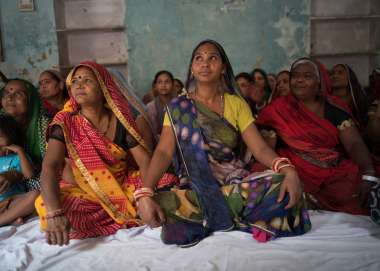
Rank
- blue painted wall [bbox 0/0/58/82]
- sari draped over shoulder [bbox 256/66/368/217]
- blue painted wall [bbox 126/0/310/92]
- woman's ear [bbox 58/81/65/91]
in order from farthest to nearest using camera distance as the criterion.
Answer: blue painted wall [bbox 126/0/310/92] < blue painted wall [bbox 0/0/58/82] < woman's ear [bbox 58/81/65/91] < sari draped over shoulder [bbox 256/66/368/217]

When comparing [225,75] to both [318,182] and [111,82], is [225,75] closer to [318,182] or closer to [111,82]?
[111,82]

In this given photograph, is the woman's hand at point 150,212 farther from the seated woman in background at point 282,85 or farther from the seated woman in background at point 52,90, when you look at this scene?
the seated woman in background at point 282,85

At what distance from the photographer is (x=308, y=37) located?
Answer: 6.01 m

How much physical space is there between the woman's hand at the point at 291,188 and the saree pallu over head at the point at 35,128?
189cm

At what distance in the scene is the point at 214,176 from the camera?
2.13m

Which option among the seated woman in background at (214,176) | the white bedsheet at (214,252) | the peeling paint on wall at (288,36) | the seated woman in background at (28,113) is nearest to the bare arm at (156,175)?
the seated woman in background at (214,176)

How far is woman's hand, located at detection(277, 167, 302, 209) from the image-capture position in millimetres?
1812

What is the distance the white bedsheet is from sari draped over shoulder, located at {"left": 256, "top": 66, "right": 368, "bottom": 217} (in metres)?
0.38

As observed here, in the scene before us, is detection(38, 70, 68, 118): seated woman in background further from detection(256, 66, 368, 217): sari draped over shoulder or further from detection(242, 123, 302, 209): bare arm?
detection(242, 123, 302, 209): bare arm

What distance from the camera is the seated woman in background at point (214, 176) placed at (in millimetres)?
1889

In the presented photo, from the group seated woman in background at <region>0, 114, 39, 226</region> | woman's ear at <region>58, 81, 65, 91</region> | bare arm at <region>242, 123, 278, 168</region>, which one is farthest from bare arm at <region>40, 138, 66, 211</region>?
woman's ear at <region>58, 81, 65, 91</region>

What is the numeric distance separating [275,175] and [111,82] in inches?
49.1

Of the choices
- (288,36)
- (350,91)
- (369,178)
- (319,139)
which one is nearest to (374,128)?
(319,139)

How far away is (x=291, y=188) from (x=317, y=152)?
1049mm
